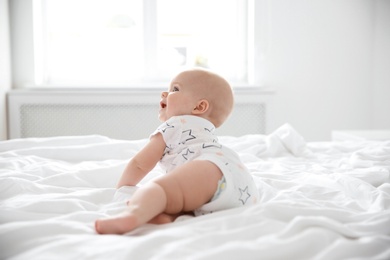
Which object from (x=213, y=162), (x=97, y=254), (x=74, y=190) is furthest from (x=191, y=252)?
(x=74, y=190)

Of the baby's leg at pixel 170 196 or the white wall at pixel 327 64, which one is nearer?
the baby's leg at pixel 170 196

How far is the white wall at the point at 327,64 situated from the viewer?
3.31 m

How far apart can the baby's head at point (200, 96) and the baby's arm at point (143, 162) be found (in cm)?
10

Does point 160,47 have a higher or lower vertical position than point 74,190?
higher

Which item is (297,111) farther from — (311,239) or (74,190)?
(311,239)

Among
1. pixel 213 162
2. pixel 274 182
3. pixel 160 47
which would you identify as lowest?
pixel 274 182

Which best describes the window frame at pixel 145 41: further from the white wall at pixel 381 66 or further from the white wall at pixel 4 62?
the white wall at pixel 381 66

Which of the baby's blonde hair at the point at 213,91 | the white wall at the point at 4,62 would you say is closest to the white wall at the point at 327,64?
the white wall at the point at 4,62

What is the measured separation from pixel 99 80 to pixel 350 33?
196 centimetres

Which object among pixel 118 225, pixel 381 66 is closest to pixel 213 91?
pixel 118 225

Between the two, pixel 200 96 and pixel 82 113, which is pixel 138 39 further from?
pixel 200 96

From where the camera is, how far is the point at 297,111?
338 centimetres

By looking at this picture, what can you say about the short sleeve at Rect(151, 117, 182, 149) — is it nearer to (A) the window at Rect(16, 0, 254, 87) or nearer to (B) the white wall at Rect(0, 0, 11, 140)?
(B) the white wall at Rect(0, 0, 11, 140)

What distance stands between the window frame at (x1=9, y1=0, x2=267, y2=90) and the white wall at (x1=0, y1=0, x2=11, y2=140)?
0.27 feet
